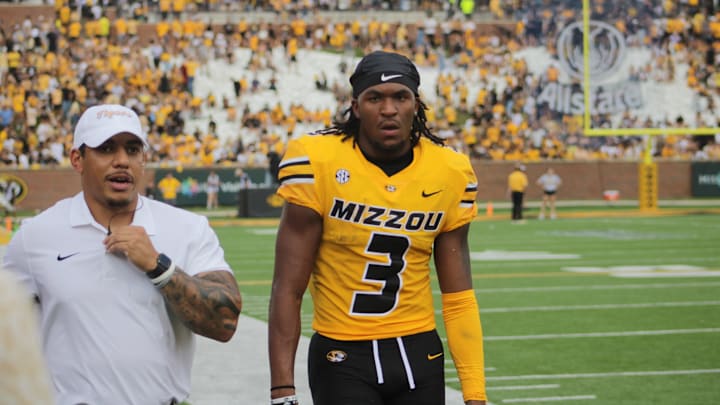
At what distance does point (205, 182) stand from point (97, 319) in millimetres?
33881

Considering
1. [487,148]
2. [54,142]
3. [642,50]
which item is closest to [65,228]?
[642,50]

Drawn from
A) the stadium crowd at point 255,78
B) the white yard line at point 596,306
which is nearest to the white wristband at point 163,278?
the white yard line at point 596,306

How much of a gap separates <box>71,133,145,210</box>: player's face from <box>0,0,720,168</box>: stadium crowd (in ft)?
96.8

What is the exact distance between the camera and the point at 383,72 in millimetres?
3881

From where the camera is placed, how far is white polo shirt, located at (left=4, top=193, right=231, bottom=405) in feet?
10.7

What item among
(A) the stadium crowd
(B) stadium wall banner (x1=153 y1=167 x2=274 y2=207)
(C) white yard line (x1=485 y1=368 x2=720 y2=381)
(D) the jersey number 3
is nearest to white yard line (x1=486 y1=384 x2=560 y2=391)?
(C) white yard line (x1=485 y1=368 x2=720 y2=381)

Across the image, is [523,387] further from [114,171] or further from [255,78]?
[255,78]

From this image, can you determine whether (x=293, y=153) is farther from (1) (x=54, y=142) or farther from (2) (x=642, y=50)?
(1) (x=54, y=142)

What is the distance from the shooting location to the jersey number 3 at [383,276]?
12.7ft

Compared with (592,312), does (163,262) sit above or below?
above

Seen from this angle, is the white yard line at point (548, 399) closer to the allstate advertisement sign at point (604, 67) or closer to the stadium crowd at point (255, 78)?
the allstate advertisement sign at point (604, 67)

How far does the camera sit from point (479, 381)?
3977 millimetres

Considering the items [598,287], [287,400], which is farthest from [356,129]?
[598,287]

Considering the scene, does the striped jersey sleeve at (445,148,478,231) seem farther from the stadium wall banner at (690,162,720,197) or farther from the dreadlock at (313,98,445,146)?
the stadium wall banner at (690,162,720,197)
